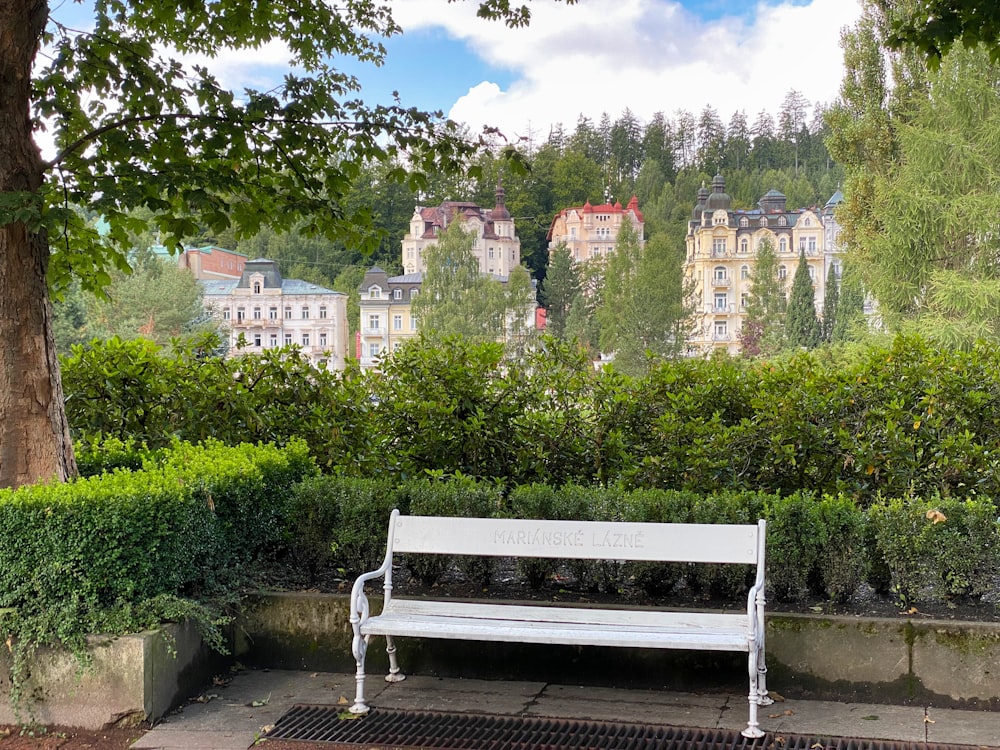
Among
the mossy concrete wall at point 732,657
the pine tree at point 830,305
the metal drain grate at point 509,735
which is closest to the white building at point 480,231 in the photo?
the pine tree at point 830,305

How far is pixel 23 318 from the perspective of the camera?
4348 mm

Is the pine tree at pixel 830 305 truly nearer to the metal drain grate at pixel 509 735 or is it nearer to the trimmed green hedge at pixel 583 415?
the trimmed green hedge at pixel 583 415

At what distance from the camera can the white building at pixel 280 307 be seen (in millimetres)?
89812

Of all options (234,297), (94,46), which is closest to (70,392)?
(94,46)

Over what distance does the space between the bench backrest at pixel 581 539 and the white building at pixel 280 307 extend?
85.5 metres

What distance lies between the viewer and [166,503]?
385 centimetres

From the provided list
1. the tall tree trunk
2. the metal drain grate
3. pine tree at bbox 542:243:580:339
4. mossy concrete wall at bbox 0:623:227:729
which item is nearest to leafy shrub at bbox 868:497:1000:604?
the metal drain grate

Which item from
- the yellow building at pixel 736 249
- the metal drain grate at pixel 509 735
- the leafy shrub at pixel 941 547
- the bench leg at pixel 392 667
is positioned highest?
the yellow building at pixel 736 249

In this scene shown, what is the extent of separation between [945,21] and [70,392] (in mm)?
5021

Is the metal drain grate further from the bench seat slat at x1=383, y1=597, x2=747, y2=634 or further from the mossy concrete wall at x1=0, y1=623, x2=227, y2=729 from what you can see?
the mossy concrete wall at x1=0, y1=623, x2=227, y2=729

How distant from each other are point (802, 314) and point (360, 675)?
3027 inches

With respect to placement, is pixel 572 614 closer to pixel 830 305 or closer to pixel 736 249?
pixel 830 305

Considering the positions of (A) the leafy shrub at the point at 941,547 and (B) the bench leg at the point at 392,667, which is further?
(B) the bench leg at the point at 392,667

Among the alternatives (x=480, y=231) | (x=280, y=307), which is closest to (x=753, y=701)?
(x=480, y=231)
